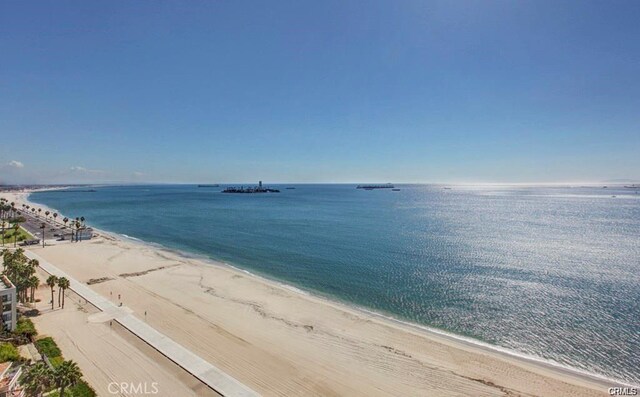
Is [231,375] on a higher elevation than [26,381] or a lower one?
lower

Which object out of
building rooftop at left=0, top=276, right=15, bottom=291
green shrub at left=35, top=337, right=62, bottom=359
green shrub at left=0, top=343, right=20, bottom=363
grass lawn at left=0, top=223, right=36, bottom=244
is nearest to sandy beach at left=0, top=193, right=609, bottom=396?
green shrub at left=35, top=337, right=62, bottom=359

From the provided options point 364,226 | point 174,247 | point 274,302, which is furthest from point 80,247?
point 364,226

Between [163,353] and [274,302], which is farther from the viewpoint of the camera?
[274,302]

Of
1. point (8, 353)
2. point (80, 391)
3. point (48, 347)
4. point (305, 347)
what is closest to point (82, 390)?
point (80, 391)

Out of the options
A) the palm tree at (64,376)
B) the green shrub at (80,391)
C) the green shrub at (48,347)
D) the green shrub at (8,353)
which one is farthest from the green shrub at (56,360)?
the palm tree at (64,376)

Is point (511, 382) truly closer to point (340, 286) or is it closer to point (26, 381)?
point (340, 286)

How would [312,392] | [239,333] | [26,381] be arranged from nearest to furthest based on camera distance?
[26,381], [312,392], [239,333]

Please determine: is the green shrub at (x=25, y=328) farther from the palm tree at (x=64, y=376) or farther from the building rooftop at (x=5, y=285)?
the palm tree at (x=64, y=376)
